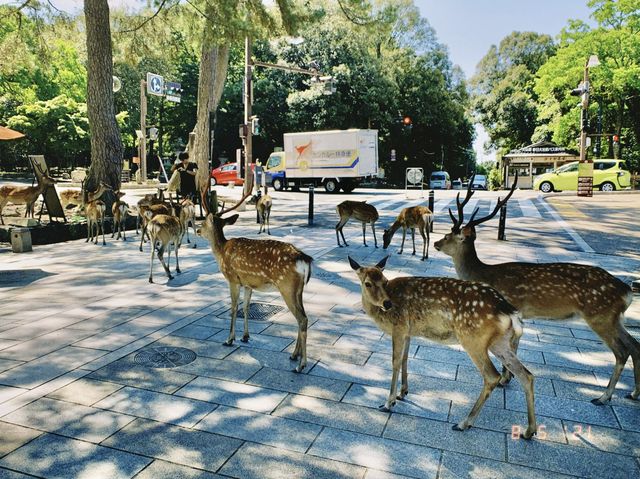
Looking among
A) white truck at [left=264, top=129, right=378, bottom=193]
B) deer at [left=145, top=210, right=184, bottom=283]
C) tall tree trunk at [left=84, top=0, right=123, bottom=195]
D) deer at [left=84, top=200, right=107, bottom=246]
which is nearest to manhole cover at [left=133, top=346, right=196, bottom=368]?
deer at [left=145, top=210, right=184, bottom=283]

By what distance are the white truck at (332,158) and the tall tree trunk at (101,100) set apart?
1629 cm

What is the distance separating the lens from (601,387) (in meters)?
4.57

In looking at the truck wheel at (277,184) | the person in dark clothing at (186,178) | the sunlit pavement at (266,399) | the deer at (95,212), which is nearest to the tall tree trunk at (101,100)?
the person in dark clothing at (186,178)

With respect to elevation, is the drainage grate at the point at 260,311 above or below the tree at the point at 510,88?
below

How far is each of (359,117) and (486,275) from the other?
119 ft

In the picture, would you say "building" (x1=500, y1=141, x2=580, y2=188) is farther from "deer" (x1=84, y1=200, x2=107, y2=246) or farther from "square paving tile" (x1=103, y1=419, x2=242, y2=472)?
"square paving tile" (x1=103, y1=419, x2=242, y2=472)

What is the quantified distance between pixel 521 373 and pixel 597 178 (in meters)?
29.2

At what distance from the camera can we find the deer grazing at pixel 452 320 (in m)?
3.73

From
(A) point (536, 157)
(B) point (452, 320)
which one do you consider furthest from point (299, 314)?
(A) point (536, 157)

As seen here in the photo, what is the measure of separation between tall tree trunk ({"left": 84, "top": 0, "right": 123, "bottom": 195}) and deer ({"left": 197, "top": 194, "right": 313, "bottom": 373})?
1033cm

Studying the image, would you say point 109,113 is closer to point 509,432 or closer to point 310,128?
point 509,432

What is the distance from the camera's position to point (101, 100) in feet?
48.5

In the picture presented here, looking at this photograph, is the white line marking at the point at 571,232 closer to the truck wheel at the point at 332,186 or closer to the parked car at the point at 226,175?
the truck wheel at the point at 332,186

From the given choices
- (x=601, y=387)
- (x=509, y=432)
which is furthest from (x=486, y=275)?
(x=509, y=432)
